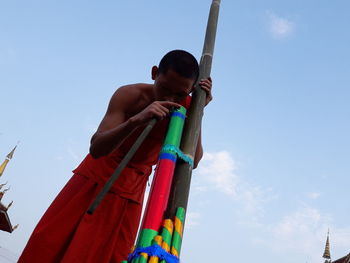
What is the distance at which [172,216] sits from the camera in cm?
157

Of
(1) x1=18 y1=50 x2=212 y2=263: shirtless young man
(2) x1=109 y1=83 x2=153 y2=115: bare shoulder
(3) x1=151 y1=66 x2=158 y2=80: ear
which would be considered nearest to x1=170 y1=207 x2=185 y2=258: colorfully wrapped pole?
(1) x1=18 y1=50 x2=212 y2=263: shirtless young man

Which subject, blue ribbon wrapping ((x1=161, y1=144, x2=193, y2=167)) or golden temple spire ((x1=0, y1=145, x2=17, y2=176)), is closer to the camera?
blue ribbon wrapping ((x1=161, y1=144, x2=193, y2=167))

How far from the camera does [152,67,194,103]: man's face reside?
2.00m

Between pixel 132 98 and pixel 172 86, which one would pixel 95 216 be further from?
pixel 172 86

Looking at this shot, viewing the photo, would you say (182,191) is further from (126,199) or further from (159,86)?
(159,86)

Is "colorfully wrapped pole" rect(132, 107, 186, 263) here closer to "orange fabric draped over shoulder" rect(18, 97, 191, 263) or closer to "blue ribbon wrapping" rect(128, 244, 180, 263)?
"blue ribbon wrapping" rect(128, 244, 180, 263)

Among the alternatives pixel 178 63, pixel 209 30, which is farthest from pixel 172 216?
pixel 209 30

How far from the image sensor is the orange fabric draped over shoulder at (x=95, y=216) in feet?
6.08

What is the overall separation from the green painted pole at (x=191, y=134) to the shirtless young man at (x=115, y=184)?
0.10 meters

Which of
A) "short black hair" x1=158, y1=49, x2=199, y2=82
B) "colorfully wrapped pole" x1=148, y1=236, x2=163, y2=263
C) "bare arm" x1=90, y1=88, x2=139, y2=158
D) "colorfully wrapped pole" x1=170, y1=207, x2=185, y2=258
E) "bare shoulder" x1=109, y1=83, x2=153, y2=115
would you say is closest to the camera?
"colorfully wrapped pole" x1=148, y1=236, x2=163, y2=263

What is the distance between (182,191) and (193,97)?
75 centimetres

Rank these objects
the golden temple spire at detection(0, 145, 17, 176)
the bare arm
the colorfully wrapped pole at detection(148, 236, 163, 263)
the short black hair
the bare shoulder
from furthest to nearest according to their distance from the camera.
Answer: the golden temple spire at detection(0, 145, 17, 176) < the bare shoulder < the short black hair < the bare arm < the colorfully wrapped pole at detection(148, 236, 163, 263)

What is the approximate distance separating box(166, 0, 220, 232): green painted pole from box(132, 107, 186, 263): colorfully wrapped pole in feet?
0.25

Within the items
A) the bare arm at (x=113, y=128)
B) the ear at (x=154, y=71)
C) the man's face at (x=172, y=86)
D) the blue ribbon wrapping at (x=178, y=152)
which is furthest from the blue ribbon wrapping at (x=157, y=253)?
the ear at (x=154, y=71)
